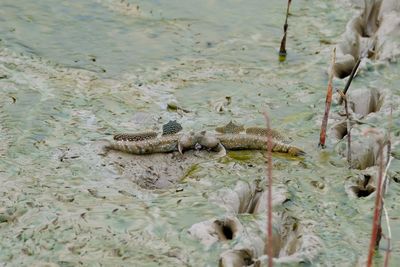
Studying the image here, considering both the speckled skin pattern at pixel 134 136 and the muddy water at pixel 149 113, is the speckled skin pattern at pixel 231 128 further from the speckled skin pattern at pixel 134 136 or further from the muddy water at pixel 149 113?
the speckled skin pattern at pixel 134 136

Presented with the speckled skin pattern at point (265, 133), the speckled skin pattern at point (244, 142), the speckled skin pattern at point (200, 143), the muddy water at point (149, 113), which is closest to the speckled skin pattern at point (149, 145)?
the speckled skin pattern at point (200, 143)

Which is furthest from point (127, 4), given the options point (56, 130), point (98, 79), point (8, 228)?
point (8, 228)

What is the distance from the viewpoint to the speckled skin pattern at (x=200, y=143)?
369 centimetres

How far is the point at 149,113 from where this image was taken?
13.5 ft

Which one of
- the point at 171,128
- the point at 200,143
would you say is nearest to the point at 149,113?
the point at 171,128

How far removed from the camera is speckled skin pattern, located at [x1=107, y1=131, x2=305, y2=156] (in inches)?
145

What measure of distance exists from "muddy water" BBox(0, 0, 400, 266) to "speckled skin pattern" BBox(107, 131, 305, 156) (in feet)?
0.25

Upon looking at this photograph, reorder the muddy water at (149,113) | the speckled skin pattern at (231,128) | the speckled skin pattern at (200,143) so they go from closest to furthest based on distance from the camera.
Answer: the muddy water at (149,113), the speckled skin pattern at (200,143), the speckled skin pattern at (231,128)

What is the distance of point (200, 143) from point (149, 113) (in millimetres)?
534

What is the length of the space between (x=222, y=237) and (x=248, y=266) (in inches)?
8.3

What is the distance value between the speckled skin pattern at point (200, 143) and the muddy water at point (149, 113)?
0.25 feet

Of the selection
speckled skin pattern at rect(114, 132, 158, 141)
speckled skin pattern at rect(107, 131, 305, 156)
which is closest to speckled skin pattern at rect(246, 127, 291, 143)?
speckled skin pattern at rect(107, 131, 305, 156)

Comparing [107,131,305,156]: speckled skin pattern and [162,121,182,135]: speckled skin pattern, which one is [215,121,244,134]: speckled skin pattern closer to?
[107,131,305,156]: speckled skin pattern

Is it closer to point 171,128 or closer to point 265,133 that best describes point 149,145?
point 171,128
